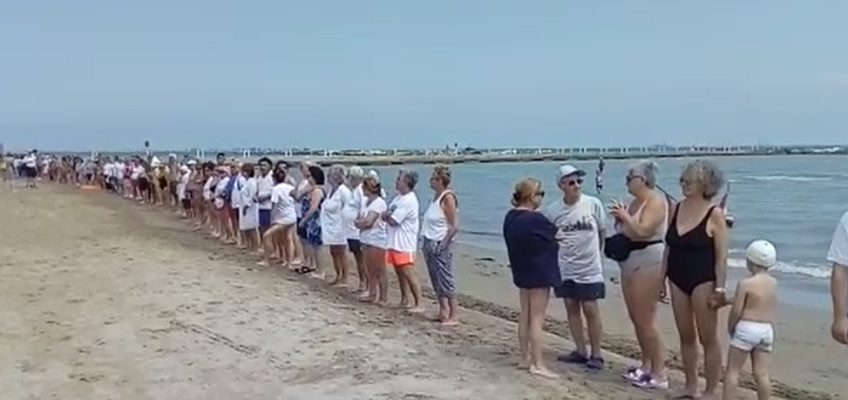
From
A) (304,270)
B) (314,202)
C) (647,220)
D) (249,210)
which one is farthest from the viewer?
(249,210)

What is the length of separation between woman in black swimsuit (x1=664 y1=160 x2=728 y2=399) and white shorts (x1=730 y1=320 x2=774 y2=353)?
0.21 m

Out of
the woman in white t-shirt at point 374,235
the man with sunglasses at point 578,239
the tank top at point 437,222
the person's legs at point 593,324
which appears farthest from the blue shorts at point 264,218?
the man with sunglasses at point 578,239

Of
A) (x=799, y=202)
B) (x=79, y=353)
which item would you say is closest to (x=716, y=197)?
(x=79, y=353)

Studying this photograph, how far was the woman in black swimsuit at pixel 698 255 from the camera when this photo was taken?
5801 mm

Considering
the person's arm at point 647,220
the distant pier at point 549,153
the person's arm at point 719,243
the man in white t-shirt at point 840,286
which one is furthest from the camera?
the distant pier at point 549,153

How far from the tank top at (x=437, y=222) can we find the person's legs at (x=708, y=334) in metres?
3.05

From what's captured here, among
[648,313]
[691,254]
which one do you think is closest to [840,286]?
[691,254]

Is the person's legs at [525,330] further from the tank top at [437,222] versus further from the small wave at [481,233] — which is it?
the small wave at [481,233]

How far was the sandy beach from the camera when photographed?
21.7ft

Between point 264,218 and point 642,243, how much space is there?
8273mm

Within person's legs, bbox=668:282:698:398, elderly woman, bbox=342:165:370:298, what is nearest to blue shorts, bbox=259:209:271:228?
elderly woman, bbox=342:165:370:298

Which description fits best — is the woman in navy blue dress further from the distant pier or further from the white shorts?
the distant pier

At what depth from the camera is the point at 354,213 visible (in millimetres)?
10555

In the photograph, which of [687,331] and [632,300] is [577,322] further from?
[687,331]
